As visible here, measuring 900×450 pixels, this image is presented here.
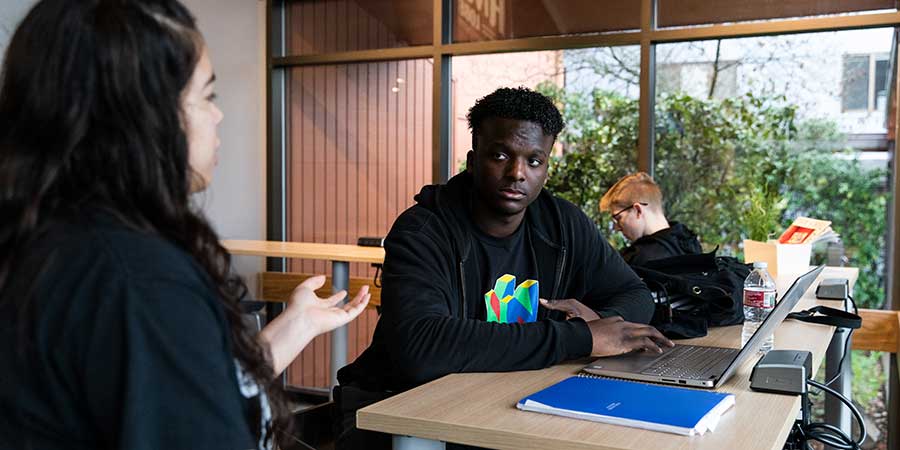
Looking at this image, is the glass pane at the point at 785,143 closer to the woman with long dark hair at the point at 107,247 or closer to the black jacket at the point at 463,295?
the black jacket at the point at 463,295

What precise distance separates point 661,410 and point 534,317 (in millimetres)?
775

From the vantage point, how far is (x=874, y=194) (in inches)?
172

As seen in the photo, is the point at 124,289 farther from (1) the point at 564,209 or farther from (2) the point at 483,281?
(1) the point at 564,209

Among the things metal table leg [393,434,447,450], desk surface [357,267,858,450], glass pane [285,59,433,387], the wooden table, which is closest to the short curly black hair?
desk surface [357,267,858,450]

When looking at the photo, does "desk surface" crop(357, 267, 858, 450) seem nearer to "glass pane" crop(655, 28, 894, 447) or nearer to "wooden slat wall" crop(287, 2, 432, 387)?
"glass pane" crop(655, 28, 894, 447)

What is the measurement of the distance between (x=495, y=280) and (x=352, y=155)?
3.62 metres

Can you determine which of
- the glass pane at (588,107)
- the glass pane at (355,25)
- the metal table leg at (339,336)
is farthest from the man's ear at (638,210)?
the glass pane at (355,25)

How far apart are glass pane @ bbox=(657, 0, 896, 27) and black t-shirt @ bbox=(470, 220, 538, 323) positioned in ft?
9.58

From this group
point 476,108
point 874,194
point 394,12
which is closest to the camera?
point 476,108

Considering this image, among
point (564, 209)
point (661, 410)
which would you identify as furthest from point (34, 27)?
point (564, 209)

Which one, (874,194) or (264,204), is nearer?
(874,194)

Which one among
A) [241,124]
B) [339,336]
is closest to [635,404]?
[339,336]

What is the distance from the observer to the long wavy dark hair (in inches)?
29.4

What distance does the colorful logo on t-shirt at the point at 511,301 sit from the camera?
2.08m
